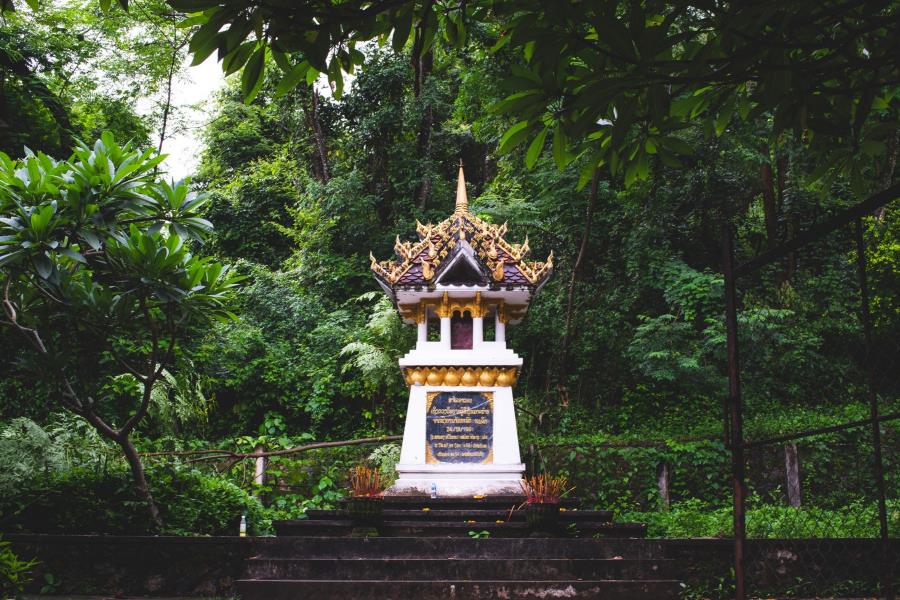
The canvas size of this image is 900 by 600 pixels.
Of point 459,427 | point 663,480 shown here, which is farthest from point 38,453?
point 663,480

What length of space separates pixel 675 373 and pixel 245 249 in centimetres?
1193

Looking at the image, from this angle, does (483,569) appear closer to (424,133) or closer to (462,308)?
(462,308)

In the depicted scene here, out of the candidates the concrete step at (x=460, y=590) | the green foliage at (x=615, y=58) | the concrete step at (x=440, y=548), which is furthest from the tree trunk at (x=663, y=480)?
the green foliage at (x=615, y=58)

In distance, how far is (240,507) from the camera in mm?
7543

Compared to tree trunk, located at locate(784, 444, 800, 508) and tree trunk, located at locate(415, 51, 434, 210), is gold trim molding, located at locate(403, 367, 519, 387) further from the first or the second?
tree trunk, located at locate(415, 51, 434, 210)

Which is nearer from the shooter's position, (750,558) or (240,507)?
(750,558)

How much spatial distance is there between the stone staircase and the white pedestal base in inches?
71.0

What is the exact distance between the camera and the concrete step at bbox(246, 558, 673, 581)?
616cm

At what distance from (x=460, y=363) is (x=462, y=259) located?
1406mm

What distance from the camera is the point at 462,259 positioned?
10.1 metres

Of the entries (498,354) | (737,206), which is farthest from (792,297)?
(498,354)

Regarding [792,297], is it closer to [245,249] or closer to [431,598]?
[431,598]

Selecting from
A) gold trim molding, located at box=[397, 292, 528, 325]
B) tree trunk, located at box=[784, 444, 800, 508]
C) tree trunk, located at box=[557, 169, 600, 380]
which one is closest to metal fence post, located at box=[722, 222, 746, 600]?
gold trim molding, located at box=[397, 292, 528, 325]

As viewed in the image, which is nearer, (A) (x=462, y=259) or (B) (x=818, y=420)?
(A) (x=462, y=259)
